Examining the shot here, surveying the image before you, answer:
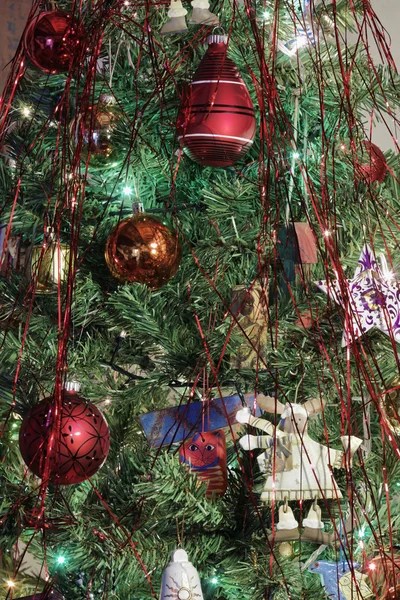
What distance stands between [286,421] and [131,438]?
215mm

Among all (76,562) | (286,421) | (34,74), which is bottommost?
(76,562)

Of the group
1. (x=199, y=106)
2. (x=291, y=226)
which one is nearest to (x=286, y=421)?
(x=291, y=226)

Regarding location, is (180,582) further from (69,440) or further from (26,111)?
(26,111)

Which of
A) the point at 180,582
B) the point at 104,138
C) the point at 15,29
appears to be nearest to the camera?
the point at 180,582

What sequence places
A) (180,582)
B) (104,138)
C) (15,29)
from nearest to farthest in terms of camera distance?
(180,582) < (104,138) < (15,29)

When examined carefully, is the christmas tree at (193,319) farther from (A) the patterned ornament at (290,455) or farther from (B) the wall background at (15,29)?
(B) the wall background at (15,29)

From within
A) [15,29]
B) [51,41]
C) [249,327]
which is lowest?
[249,327]

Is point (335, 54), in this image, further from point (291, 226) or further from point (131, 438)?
point (131, 438)

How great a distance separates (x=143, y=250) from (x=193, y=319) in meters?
0.11

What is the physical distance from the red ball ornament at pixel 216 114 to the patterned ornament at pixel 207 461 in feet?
0.88

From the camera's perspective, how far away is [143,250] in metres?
0.74

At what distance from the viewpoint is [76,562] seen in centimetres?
78

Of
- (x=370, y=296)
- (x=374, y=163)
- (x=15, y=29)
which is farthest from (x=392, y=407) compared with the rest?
(x=15, y=29)

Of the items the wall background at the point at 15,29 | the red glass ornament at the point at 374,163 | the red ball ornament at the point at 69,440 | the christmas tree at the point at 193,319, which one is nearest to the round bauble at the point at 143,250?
the christmas tree at the point at 193,319
